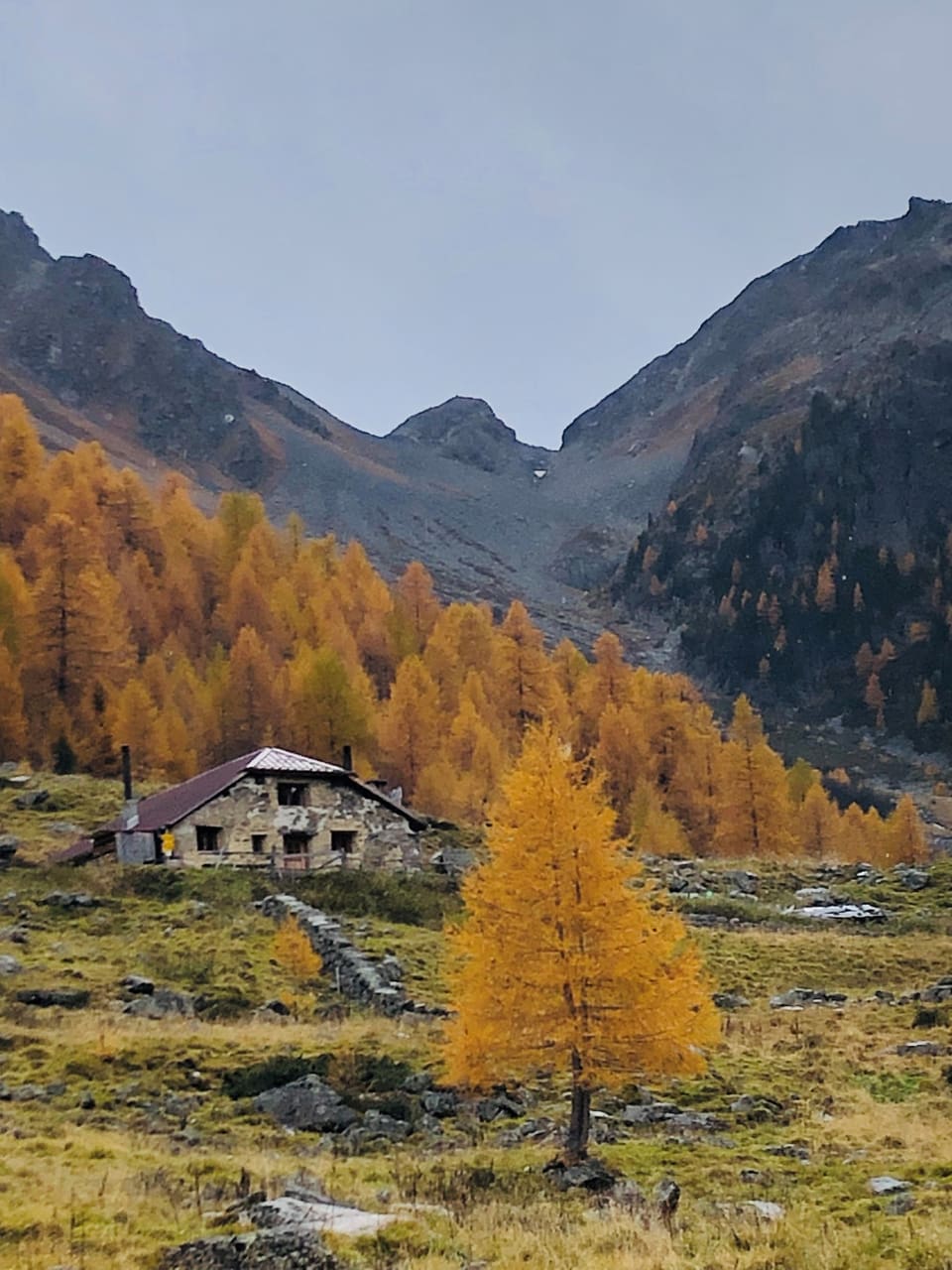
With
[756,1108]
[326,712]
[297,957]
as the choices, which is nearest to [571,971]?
[756,1108]

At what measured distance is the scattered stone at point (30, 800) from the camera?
46.8 metres

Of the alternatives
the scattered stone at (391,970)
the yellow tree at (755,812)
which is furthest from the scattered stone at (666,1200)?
the yellow tree at (755,812)

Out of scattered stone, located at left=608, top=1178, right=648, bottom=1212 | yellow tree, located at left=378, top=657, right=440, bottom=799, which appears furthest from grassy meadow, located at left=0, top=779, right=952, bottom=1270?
yellow tree, located at left=378, top=657, right=440, bottom=799

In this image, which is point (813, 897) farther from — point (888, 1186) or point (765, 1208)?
point (765, 1208)

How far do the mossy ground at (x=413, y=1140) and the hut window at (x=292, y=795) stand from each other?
785cm

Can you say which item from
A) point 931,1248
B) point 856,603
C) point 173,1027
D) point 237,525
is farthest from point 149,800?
point 856,603

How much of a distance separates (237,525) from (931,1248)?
3557 inches

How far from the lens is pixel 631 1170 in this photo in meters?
14.9

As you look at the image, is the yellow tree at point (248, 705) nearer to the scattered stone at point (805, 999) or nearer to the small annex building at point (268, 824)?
the small annex building at point (268, 824)

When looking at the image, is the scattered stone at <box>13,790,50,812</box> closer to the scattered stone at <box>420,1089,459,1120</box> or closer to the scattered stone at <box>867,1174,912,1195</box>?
the scattered stone at <box>420,1089,459,1120</box>

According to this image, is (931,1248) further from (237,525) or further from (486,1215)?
(237,525)

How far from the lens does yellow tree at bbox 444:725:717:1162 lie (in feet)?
50.5

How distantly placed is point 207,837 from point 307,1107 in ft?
79.2

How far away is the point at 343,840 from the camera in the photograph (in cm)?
4369
